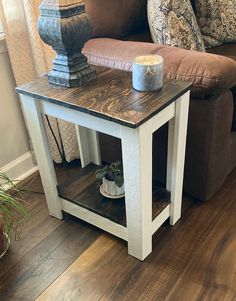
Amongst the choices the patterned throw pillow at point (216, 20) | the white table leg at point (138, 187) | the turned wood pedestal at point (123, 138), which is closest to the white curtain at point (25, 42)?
the turned wood pedestal at point (123, 138)

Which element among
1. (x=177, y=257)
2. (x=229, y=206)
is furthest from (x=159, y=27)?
(x=177, y=257)

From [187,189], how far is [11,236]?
0.80 meters

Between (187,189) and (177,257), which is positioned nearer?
(177,257)

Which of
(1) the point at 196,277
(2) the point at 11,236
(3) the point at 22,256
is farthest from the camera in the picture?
(2) the point at 11,236

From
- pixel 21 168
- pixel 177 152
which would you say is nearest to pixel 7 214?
pixel 21 168

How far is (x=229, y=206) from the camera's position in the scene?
1.52m

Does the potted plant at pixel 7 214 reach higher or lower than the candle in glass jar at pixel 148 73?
lower

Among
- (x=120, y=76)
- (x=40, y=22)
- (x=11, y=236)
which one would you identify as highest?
(x=40, y=22)

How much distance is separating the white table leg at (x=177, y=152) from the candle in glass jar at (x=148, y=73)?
0.34 feet

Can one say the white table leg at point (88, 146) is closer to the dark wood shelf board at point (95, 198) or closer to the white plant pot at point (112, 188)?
the dark wood shelf board at point (95, 198)

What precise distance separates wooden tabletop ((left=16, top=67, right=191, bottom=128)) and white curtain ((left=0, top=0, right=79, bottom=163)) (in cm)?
32

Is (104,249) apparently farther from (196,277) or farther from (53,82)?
(53,82)

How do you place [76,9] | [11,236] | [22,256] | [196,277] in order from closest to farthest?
[76,9], [196,277], [22,256], [11,236]

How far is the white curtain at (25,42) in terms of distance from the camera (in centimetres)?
145
